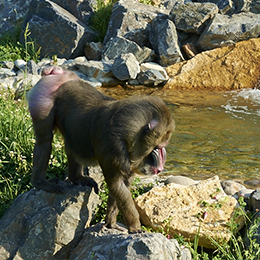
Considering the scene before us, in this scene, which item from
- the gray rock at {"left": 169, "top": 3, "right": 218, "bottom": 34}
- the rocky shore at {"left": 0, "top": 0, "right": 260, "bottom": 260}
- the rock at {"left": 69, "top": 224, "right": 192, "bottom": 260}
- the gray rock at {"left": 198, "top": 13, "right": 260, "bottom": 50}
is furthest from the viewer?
the gray rock at {"left": 169, "top": 3, "right": 218, "bottom": 34}

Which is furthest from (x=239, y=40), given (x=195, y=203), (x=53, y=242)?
(x=53, y=242)

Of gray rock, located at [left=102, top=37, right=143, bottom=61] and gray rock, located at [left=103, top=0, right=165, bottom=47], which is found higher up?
gray rock, located at [left=103, top=0, right=165, bottom=47]

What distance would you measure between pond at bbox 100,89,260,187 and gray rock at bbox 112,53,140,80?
0.52 metres

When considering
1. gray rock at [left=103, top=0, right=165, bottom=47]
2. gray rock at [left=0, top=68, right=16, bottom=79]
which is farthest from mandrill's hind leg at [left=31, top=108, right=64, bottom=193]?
gray rock at [left=103, top=0, right=165, bottom=47]

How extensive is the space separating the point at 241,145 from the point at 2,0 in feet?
38.1

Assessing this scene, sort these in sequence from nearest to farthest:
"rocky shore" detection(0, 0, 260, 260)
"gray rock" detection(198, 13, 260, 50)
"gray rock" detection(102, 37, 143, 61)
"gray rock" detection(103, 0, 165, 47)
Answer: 1. "rocky shore" detection(0, 0, 260, 260)
2. "gray rock" detection(198, 13, 260, 50)
3. "gray rock" detection(102, 37, 143, 61)
4. "gray rock" detection(103, 0, 165, 47)

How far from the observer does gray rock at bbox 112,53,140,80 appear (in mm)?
10875

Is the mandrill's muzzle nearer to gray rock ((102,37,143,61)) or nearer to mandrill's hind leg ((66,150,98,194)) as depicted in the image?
mandrill's hind leg ((66,150,98,194))

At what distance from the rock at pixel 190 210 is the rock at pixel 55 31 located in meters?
9.20

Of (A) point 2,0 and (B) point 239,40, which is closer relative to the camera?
(B) point 239,40

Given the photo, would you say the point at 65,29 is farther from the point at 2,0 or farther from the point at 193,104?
the point at 193,104

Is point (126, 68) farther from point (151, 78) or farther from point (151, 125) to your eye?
point (151, 125)

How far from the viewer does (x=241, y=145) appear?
23.7 feet

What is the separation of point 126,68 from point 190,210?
7.20 m
